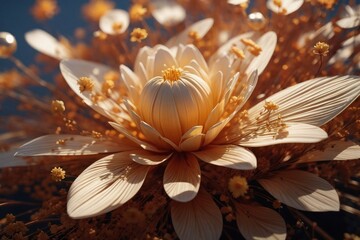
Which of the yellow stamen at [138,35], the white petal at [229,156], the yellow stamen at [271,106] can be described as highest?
the yellow stamen at [138,35]

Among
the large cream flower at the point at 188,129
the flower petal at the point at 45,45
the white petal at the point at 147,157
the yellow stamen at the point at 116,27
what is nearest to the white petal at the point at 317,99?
the large cream flower at the point at 188,129

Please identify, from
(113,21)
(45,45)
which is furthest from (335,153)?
(45,45)

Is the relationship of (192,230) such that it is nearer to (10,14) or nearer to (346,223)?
(346,223)

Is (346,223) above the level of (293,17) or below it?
below

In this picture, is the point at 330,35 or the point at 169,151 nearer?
the point at 169,151

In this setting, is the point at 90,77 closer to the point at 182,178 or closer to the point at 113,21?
the point at 113,21

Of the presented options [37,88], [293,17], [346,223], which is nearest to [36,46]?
[37,88]

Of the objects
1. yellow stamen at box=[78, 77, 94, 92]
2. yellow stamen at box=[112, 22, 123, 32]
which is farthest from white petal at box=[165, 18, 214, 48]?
yellow stamen at box=[78, 77, 94, 92]

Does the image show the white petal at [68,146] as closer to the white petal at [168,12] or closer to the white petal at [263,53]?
the white petal at [263,53]
